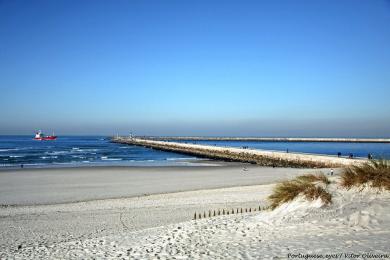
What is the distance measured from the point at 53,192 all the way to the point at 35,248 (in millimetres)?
12219

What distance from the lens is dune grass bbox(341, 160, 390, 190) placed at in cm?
1009

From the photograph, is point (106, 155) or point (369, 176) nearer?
point (369, 176)

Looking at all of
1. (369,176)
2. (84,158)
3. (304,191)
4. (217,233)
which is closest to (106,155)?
(84,158)

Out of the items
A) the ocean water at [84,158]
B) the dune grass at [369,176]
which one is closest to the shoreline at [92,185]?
the dune grass at [369,176]

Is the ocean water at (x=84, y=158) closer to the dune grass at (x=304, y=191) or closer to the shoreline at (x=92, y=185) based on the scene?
the shoreline at (x=92, y=185)

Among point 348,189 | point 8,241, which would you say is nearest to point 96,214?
point 8,241

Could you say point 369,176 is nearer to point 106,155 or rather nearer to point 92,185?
point 92,185

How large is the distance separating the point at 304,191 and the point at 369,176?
1.90 metres

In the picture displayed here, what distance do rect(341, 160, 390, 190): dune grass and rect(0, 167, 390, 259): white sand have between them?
273 mm

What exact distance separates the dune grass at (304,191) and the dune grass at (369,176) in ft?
2.21

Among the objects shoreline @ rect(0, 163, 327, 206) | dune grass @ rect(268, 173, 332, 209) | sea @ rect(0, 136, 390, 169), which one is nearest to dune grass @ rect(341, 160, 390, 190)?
dune grass @ rect(268, 173, 332, 209)

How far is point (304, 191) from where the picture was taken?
10.4 metres

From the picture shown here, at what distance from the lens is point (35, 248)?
8867 mm

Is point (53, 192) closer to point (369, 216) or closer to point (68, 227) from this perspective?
point (68, 227)
